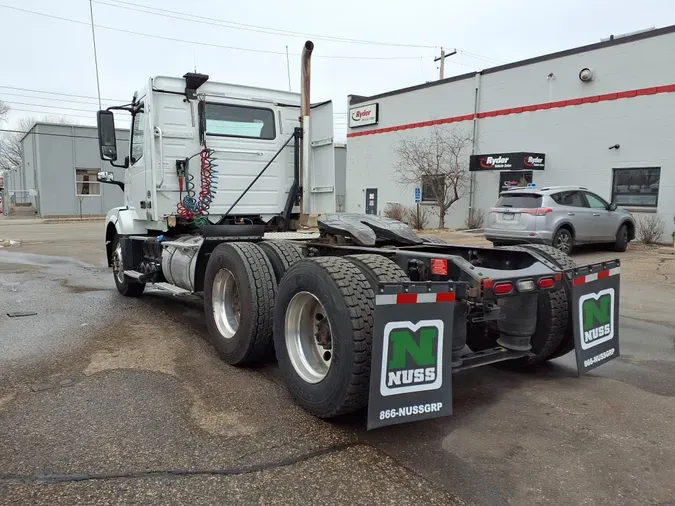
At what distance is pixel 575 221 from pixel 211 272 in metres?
9.99

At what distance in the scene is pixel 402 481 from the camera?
9.39ft

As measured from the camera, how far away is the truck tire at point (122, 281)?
7852 millimetres

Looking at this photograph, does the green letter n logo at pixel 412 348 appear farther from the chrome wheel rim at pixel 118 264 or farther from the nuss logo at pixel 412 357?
the chrome wheel rim at pixel 118 264

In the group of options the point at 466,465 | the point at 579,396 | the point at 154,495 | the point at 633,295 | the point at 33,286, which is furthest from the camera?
the point at 33,286

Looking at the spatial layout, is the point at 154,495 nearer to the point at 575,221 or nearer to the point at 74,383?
the point at 74,383

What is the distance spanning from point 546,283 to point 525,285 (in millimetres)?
218

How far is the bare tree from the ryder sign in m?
2.83

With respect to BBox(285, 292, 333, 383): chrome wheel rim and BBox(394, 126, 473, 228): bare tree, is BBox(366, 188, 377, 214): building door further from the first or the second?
BBox(285, 292, 333, 383): chrome wheel rim

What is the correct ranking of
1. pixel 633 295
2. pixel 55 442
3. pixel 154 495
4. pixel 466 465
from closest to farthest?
pixel 154 495 → pixel 466 465 → pixel 55 442 → pixel 633 295

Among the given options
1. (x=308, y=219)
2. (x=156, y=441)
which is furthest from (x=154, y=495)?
(x=308, y=219)

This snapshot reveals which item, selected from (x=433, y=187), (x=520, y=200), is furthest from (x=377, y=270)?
(x=433, y=187)

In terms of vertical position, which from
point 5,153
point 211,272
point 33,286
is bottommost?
point 33,286

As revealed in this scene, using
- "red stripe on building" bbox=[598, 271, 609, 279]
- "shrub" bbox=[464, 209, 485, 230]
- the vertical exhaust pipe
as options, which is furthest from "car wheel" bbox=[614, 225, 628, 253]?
"red stripe on building" bbox=[598, 271, 609, 279]

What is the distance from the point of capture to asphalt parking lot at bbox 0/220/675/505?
278 cm
